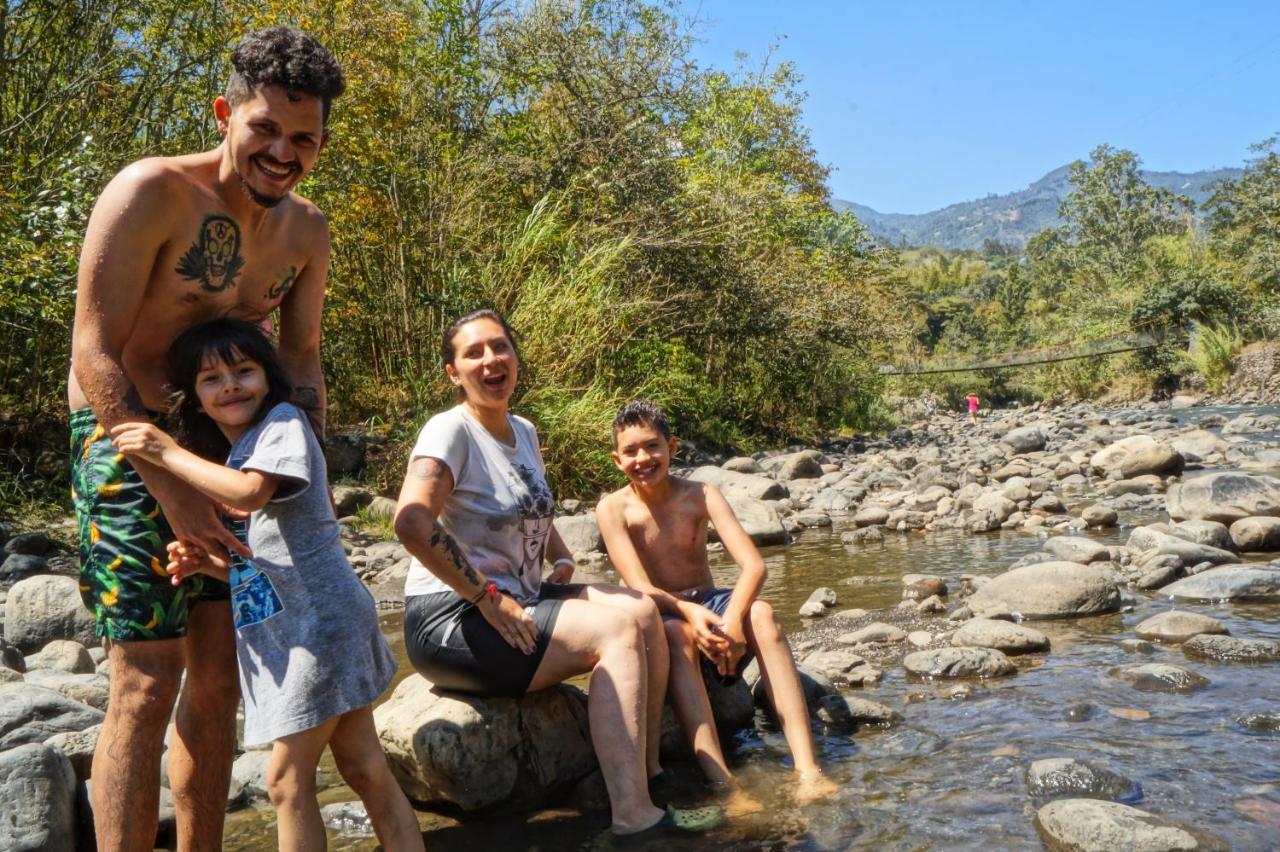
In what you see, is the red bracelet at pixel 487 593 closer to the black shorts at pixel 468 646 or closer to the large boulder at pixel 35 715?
the black shorts at pixel 468 646

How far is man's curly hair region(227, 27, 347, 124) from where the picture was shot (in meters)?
2.42

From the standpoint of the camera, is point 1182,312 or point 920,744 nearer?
point 920,744

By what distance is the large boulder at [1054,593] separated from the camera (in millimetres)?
5477

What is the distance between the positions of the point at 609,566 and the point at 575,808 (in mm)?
4991

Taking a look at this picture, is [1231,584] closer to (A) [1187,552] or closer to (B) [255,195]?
(A) [1187,552]

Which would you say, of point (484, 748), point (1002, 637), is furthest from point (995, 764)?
point (484, 748)

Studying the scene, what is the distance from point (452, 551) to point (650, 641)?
0.70 meters

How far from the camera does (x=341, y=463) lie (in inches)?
428

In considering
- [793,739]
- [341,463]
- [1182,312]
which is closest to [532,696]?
[793,739]

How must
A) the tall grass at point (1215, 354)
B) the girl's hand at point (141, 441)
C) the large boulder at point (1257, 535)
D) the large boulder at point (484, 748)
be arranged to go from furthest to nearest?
the tall grass at point (1215, 354)
the large boulder at point (1257, 535)
the large boulder at point (484, 748)
the girl's hand at point (141, 441)

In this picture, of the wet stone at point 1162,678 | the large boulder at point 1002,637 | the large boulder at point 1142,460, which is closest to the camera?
the wet stone at point 1162,678

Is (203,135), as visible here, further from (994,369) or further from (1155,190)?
(1155,190)

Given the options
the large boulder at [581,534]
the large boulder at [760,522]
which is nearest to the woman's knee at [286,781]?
the large boulder at [581,534]

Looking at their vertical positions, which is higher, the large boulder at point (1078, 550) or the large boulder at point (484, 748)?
the large boulder at point (484, 748)
